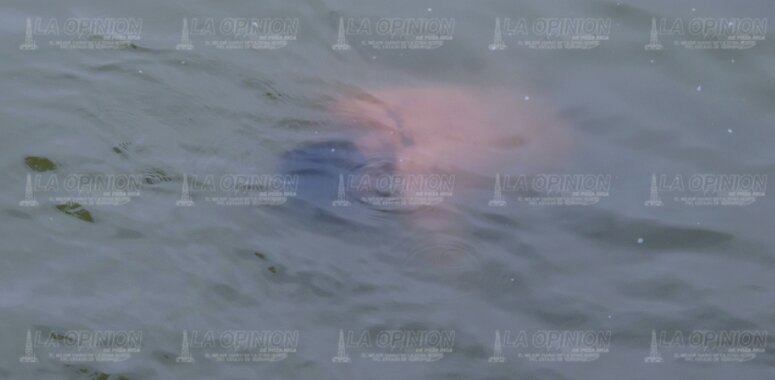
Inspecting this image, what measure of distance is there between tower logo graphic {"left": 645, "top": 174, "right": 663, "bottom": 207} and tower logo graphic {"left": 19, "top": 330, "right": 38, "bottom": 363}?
173 inches

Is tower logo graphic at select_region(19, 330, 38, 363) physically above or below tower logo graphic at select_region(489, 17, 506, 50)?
below

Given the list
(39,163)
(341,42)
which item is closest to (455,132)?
(341,42)

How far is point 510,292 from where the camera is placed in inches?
301

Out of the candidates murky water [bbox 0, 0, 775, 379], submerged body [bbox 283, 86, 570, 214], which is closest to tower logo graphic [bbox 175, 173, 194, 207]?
murky water [bbox 0, 0, 775, 379]

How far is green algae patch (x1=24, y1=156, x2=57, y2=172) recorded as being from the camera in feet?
27.3

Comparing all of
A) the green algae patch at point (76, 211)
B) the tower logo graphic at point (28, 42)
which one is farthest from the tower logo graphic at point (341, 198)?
the tower logo graphic at point (28, 42)

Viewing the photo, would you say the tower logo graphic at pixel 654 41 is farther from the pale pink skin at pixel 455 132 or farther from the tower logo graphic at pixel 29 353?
the tower logo graphic at pixel 29 353

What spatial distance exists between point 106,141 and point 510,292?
3.31 metres

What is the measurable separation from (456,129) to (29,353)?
3516mm

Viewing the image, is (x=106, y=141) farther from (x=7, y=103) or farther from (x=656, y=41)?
(x=656, y=41)

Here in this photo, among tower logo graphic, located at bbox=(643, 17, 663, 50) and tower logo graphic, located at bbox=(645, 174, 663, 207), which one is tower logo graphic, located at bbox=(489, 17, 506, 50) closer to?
tower logo graphic, located at bbox=(643, 17, 663, 50)

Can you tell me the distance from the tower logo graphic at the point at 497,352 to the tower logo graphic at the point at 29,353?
2927 mm

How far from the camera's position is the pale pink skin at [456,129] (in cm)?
842

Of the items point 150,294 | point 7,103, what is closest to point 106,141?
point 7,103
